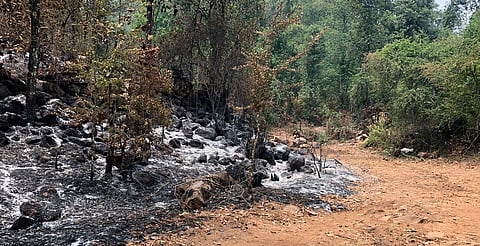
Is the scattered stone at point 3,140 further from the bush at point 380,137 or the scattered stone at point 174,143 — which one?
the bush at point 380,137

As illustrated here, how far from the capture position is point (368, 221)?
6664 millimetres

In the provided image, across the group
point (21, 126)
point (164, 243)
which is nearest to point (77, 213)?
point (164, 243)

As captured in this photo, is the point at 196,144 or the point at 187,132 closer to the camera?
the point at 196,144

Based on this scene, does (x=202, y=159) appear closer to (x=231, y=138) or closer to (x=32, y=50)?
(x=231, y=138)

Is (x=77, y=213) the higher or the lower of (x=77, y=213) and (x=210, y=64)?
the lower

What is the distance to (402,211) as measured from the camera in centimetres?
711

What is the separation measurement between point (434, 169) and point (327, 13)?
3458cm

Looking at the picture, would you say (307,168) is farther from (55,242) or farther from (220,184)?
(55,242)

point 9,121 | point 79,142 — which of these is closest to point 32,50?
point 9,121

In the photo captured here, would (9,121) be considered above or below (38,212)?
above

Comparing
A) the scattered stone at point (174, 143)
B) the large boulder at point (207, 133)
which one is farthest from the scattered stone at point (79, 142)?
the large boulder at point (207, 133)

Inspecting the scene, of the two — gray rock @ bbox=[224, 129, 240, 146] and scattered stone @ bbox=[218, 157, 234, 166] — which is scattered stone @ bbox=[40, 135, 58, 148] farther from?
gray rock @ bbox=[224, 129, 240, 146]

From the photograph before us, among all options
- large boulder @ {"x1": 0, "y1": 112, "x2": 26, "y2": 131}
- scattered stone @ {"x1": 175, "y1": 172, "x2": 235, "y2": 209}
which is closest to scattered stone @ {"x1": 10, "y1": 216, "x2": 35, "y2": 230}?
scattered stone @ {"x1": 175, "y1": 172, "x2": 235, "y2": 209}

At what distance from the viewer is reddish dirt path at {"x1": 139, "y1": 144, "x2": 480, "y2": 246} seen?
5738 millimetres
